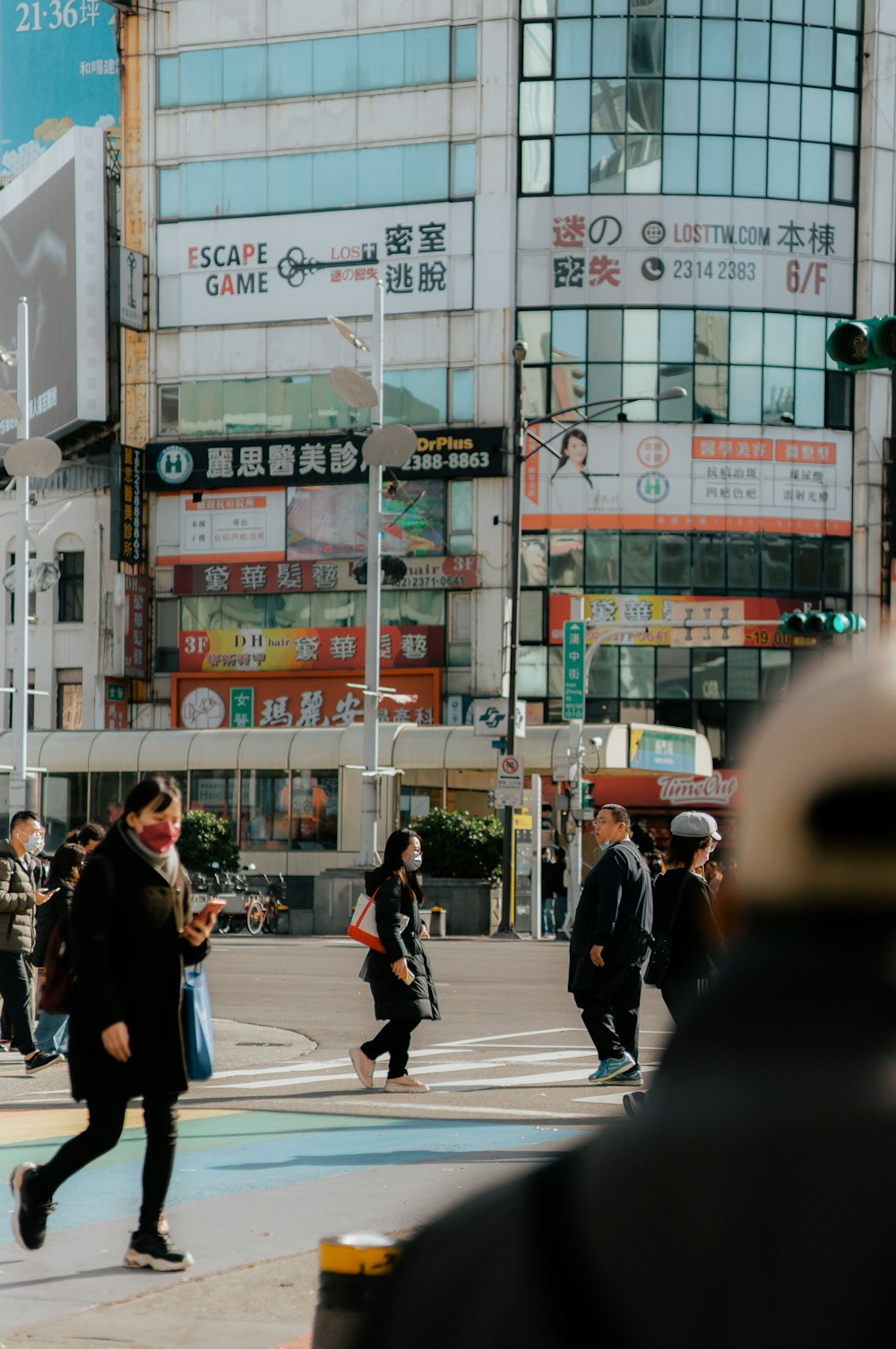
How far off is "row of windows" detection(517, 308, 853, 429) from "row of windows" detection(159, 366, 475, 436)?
215 centimetres

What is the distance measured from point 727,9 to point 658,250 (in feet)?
20.6

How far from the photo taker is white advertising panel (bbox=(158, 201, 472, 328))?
51.3 m

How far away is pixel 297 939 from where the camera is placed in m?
33.4

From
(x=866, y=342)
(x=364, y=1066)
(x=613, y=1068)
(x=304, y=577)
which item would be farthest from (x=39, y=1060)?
(x=304, y=577)

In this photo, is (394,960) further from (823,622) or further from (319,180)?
(319,180)

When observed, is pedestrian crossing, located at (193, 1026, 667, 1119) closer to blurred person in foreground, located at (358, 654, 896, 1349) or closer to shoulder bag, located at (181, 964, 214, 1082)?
shoulder bag, located at (181, 964, 214, 1082)

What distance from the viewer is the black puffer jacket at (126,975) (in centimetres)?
671

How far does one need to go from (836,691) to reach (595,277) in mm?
50472

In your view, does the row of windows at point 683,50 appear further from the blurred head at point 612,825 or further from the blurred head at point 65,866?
the blurred head at point 612,825

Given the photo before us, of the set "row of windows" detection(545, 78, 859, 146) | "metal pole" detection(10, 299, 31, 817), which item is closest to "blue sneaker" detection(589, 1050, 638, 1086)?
"metal pole" detection(10, 299, 31, 817)

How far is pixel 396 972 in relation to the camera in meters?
12.2

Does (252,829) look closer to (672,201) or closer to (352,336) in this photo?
(352,336)

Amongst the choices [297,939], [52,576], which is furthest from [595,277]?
[297,939]

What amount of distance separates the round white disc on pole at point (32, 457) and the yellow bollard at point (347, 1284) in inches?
1205
